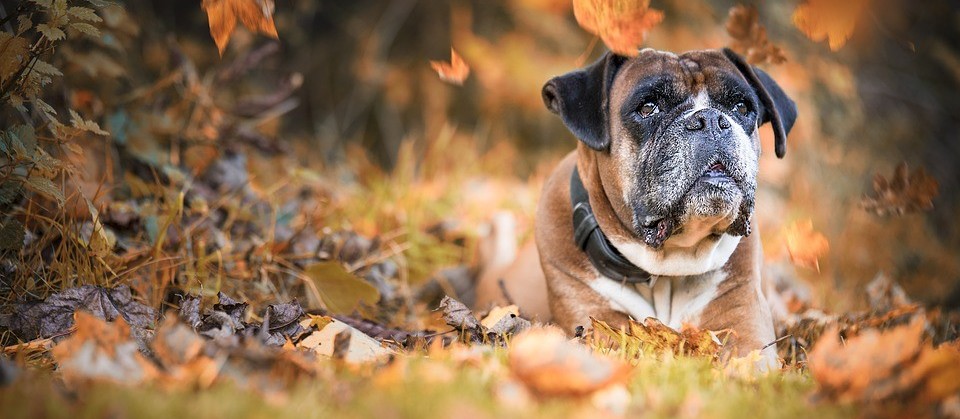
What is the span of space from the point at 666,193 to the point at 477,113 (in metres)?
5.38

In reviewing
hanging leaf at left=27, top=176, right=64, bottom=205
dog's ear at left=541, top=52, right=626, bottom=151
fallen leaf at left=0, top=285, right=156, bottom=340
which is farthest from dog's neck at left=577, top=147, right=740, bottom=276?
hanging leaf at left=27, top=176, right=64, bottom=205

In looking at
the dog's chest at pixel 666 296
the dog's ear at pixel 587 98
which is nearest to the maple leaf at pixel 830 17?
the dog's ear at pixel 587 98

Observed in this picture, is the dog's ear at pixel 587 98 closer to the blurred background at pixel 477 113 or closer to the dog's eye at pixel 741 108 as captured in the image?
the dog's eye at pixel 741 108

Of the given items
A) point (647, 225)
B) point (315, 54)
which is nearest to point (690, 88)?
point (647, 225)

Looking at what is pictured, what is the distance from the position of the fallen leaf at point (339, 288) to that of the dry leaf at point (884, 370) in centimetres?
192

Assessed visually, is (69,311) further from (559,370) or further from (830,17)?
(830,17)

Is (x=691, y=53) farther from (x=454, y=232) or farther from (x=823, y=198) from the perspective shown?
(x=823, y=198)

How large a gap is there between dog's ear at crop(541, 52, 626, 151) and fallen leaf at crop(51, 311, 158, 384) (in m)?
1.75

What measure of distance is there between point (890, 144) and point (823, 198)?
0.72 m

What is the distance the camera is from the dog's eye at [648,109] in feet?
10.2

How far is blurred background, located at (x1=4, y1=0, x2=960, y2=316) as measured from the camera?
4594mm

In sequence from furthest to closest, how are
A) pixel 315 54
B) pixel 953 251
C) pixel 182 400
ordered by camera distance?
pixel 315 54 → pixel 953 251 → pixel 182 400

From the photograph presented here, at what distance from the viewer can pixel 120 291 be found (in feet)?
9.56

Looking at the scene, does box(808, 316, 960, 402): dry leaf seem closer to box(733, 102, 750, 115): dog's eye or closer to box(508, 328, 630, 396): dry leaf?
box(508, 328, 630, 396): dry leaf
